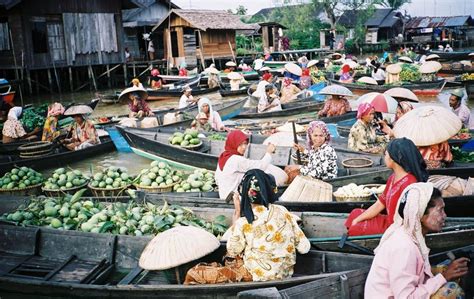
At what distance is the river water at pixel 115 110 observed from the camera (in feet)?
32.0

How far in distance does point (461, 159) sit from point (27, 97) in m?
19.0

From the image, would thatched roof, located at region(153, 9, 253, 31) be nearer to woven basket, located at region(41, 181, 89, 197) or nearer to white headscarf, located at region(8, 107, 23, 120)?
white headscarf, located at region(8, 107, 23, 120)

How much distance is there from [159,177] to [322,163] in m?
2.31

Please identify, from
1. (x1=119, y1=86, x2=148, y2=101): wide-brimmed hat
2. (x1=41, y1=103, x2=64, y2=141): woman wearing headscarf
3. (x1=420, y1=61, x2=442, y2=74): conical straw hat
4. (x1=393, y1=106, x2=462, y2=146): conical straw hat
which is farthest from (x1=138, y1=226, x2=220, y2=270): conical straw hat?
(x1=420, y1=61, x2=442, y2=74): conical straw hat

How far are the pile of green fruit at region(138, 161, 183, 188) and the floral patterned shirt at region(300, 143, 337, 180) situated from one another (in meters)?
1.92

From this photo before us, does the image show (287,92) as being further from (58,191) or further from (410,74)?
(58,191)

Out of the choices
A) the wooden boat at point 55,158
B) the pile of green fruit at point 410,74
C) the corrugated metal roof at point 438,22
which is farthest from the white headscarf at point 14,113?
the corrugated metal roof at point 438,22

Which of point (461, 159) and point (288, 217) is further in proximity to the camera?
point (461, 159)

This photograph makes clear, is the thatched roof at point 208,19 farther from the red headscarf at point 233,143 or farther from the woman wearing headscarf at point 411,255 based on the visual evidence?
the woman wearing headscarf at point 411,255

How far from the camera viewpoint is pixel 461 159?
21.3 feet

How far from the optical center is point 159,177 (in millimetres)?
6562

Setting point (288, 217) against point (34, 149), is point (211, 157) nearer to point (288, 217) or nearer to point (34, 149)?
point (34, 149)

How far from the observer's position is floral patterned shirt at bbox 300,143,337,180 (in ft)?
18.3

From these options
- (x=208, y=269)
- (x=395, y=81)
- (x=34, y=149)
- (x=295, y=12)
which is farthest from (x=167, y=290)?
(x=295, y=12)
